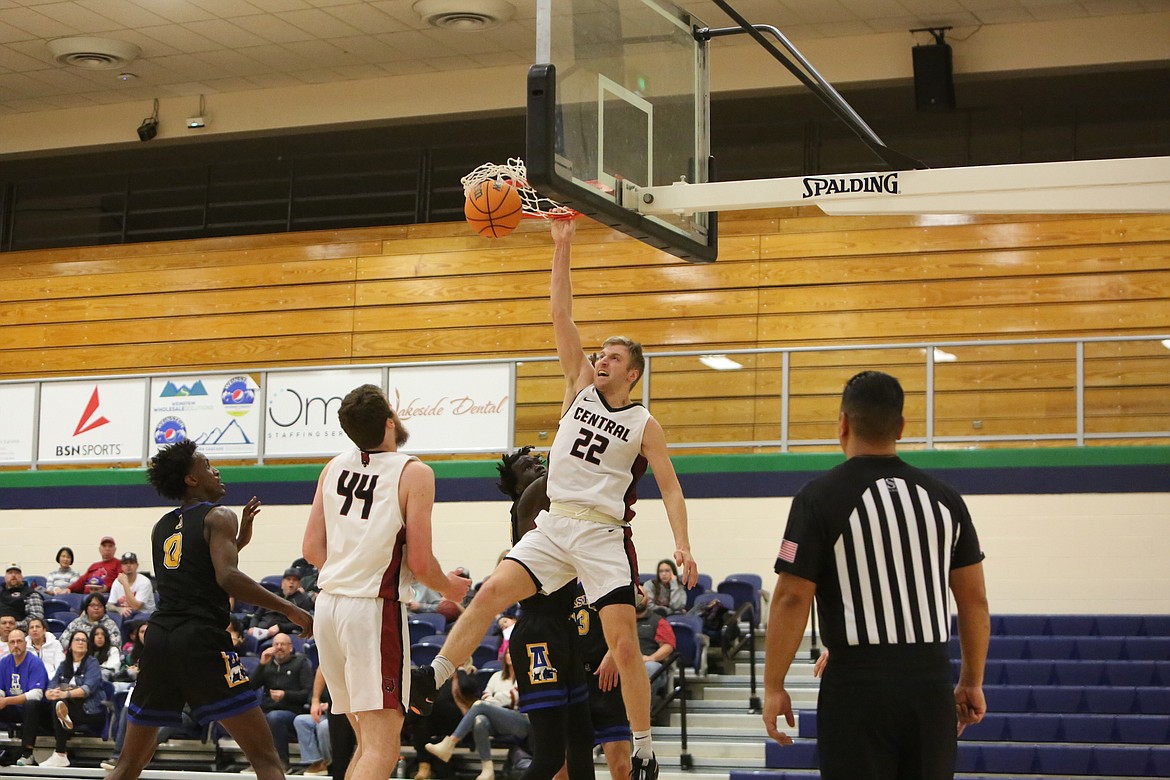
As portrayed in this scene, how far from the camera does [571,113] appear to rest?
22.1 feet

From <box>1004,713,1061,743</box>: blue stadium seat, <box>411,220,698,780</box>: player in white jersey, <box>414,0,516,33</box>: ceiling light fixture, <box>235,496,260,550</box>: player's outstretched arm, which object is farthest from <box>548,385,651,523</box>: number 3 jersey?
<box>414,0,516,33</box>: ceiling light fixture

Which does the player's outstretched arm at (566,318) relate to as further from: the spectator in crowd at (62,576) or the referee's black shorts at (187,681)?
the spectator in crowd at (62,576)

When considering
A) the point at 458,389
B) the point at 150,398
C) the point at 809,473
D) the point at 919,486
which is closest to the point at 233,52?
the point at 150,398

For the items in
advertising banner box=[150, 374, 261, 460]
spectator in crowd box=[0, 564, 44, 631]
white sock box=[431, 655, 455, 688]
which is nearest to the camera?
white sock box=[431, 655, 455, 688]

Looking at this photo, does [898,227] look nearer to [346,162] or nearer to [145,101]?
[346,162]

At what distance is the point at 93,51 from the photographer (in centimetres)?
1964

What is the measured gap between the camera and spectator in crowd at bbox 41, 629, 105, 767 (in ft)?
39.9

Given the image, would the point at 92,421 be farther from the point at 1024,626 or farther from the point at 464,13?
the point at 1024,626

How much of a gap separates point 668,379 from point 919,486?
10.6 metres

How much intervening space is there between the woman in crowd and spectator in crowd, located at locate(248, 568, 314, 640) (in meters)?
1.30

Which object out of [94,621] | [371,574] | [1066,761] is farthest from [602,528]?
[94,621]

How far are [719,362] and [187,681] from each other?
9.45 metres

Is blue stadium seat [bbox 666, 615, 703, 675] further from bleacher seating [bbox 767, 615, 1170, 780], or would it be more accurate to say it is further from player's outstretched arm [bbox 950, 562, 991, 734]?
player's outstretched arm [bbox 950, 562, 991, 734]

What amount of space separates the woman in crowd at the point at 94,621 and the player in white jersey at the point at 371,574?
818cm
